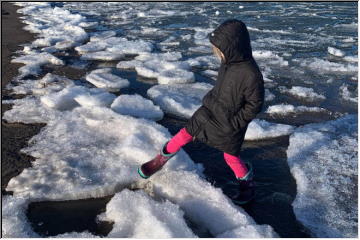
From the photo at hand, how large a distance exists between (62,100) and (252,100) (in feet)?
9.19

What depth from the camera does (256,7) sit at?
1260 centimetres

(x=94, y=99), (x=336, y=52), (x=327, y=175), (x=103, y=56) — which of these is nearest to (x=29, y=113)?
(x=94, y=99)

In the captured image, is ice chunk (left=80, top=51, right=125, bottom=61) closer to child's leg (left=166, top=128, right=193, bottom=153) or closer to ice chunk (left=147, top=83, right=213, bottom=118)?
ice chunk (left=147, top=83, right=213, bottom=118)

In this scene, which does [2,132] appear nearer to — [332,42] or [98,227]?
[98,227]

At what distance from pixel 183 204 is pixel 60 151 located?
56.0 inches

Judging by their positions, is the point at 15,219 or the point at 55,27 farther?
the point at 55,27

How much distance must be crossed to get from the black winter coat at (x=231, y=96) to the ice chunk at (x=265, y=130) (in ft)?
3.76

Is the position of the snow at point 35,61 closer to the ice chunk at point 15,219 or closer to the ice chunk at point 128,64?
the ice chunk at point 128,64

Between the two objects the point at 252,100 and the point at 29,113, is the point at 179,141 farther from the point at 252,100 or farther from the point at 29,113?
the point at 29,113

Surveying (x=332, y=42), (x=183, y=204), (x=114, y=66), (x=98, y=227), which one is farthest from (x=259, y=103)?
(x=332, y=42)

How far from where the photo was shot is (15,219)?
Result: 2.63 metres

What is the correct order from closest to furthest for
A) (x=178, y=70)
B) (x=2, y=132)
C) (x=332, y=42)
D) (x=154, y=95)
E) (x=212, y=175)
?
(x=212, y=175)
(x=2, y=132)
(x=154, y=95)
(x=178, y=70)
(x=332, y=42)

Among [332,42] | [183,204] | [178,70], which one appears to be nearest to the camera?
[183,204]

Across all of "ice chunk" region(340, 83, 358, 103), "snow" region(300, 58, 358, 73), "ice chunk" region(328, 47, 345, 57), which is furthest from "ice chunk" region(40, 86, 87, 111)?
"ice chunk" region(328, 47, 345, 57)
